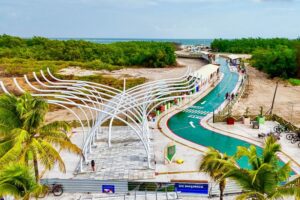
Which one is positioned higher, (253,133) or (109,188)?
(253,133)

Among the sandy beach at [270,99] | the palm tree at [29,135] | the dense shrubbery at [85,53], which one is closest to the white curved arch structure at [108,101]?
the palm tree at [29,135]

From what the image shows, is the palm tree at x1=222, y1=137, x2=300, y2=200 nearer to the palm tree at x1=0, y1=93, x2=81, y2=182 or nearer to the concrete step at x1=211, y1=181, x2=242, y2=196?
the palm tree at x1=0, y1=93, x2=81, y2=182

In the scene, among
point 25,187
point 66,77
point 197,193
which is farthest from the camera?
point 66,77

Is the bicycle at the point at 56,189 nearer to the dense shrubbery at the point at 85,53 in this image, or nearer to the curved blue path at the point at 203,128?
the curved blue path at the point at 203,128

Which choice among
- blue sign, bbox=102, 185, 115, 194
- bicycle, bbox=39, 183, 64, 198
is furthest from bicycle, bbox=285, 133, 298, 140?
bicycle, bbox=39, 183, 64, 198

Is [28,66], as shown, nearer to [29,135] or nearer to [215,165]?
[29,135]

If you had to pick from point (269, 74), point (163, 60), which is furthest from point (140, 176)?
point (163, 60)

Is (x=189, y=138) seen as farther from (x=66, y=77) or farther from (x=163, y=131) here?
(x=66, y=77)

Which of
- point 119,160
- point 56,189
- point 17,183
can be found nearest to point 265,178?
point 17,183
